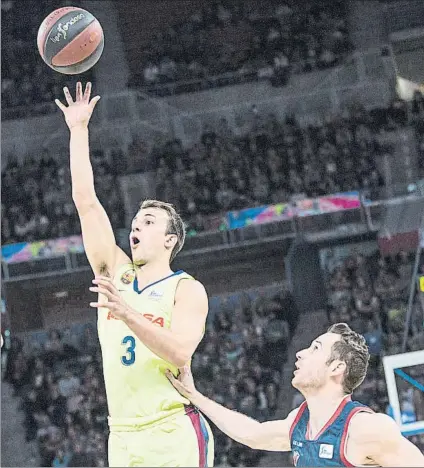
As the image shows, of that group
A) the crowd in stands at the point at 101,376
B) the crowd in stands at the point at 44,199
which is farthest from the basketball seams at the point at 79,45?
the crowd in stands at the point at 44,199

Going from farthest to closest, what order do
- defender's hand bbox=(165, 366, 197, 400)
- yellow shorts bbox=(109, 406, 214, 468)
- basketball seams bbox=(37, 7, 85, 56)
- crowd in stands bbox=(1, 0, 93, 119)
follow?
crowd in stands bbox=(1, 0, 93, 119), basketball seams bbox=(37, 7, 85, 56), defender's hand bbox=(165, 366, 197, 400), yellow shorts bbox=(109, 406, 214, 468)

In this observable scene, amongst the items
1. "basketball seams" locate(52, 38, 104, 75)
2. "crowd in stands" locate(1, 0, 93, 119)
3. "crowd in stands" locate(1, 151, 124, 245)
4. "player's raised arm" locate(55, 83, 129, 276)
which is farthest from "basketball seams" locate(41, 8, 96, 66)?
"crowd in stands" locate(1, 0, 93, 119)

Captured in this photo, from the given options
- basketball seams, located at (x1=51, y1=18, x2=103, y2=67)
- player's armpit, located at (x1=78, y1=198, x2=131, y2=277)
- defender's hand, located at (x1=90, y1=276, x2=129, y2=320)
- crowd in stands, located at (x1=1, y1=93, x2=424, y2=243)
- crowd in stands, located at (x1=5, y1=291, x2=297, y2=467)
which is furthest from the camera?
crowd in stands, located at (x1=1, y1=93, x2=424, y2=243)

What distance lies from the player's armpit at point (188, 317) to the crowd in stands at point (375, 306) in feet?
31.7

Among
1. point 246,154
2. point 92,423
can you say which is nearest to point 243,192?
point 246,154

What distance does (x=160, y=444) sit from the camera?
448 centimetres

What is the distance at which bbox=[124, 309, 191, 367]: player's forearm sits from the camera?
414 centimetres

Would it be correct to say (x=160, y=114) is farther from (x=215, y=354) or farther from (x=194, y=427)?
(x=194, y=427)

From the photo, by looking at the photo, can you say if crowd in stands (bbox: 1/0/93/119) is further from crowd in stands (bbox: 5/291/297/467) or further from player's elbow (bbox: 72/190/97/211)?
player's elbow (bbox: 72/190/97/211)

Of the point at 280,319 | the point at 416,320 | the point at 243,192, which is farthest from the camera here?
the point at 243,192

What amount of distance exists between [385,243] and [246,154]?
294 cm

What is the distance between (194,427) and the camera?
461 cm

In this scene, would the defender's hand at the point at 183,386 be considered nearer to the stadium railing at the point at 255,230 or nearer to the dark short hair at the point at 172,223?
the dark short hair at the point at 172,223

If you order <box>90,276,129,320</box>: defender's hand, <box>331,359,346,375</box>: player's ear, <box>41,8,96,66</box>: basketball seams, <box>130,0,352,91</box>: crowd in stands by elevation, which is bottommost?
<box>331,359,346,375</box>: player's ear
